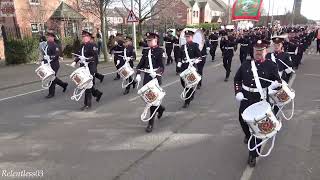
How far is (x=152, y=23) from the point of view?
132ft

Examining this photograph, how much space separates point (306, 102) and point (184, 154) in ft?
17.2

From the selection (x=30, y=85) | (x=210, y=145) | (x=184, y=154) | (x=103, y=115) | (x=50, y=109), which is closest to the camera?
(x=184, y=154)

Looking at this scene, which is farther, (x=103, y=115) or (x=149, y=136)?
(x=103, y=115)

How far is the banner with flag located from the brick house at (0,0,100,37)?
12987mm

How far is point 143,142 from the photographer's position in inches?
272

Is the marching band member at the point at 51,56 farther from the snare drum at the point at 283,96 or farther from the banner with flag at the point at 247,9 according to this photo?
the banner with flag at the point at 247,9

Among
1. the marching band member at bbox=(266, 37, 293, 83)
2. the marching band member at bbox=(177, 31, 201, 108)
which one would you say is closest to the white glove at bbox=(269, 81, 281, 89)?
the marching band member at bbox=(266, 37, 293, 83)

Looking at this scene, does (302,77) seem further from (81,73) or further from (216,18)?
(216,18)

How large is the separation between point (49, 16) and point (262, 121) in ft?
92.1

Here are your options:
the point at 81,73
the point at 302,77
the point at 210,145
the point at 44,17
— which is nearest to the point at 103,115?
the point at 81,73

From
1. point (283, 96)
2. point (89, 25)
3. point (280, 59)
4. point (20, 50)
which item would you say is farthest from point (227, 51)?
point (89, 25)

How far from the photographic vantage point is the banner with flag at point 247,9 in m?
33.8

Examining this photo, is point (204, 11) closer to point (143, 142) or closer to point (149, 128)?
point (149, 128)

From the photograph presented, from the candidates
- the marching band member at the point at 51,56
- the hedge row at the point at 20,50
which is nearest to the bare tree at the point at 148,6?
the hedge row at the point at 20,50
